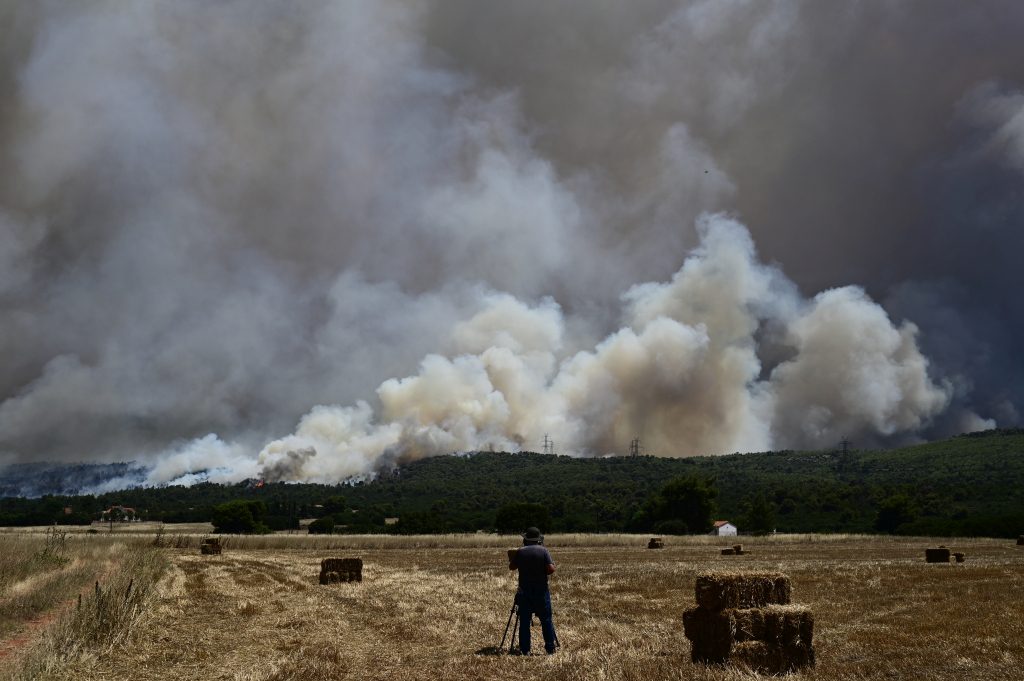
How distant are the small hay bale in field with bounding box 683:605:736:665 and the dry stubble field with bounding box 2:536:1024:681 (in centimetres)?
42

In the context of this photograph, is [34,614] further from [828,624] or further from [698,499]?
[698,499]

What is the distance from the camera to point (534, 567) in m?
17.8

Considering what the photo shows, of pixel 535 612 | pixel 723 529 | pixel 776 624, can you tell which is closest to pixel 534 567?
pixel 535 612

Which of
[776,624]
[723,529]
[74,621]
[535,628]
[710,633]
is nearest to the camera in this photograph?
[776,624]

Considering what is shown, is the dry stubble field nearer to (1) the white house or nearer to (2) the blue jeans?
(2) the blue jeans

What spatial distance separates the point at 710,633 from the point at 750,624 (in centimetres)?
92

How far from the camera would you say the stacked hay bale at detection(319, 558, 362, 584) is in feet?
122

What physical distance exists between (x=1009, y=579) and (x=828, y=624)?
15615 millimetres

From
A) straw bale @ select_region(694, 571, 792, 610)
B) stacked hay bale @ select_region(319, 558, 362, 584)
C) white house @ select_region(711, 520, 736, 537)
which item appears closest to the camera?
straw bale @ select_region(694, 571, 792, 610)

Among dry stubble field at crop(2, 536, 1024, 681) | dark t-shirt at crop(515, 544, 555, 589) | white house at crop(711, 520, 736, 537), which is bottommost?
dry stubble field at crop(2, 536, 1024, 681)

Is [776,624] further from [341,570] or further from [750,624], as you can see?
[341,570]

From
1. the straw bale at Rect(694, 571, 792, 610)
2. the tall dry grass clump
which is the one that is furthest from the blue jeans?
the tall dry grass clump

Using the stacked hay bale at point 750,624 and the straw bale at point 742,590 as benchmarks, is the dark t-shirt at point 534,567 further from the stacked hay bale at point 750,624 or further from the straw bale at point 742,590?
the straw bale at point 742,590

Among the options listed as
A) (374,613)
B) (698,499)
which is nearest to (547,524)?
(698,499)
